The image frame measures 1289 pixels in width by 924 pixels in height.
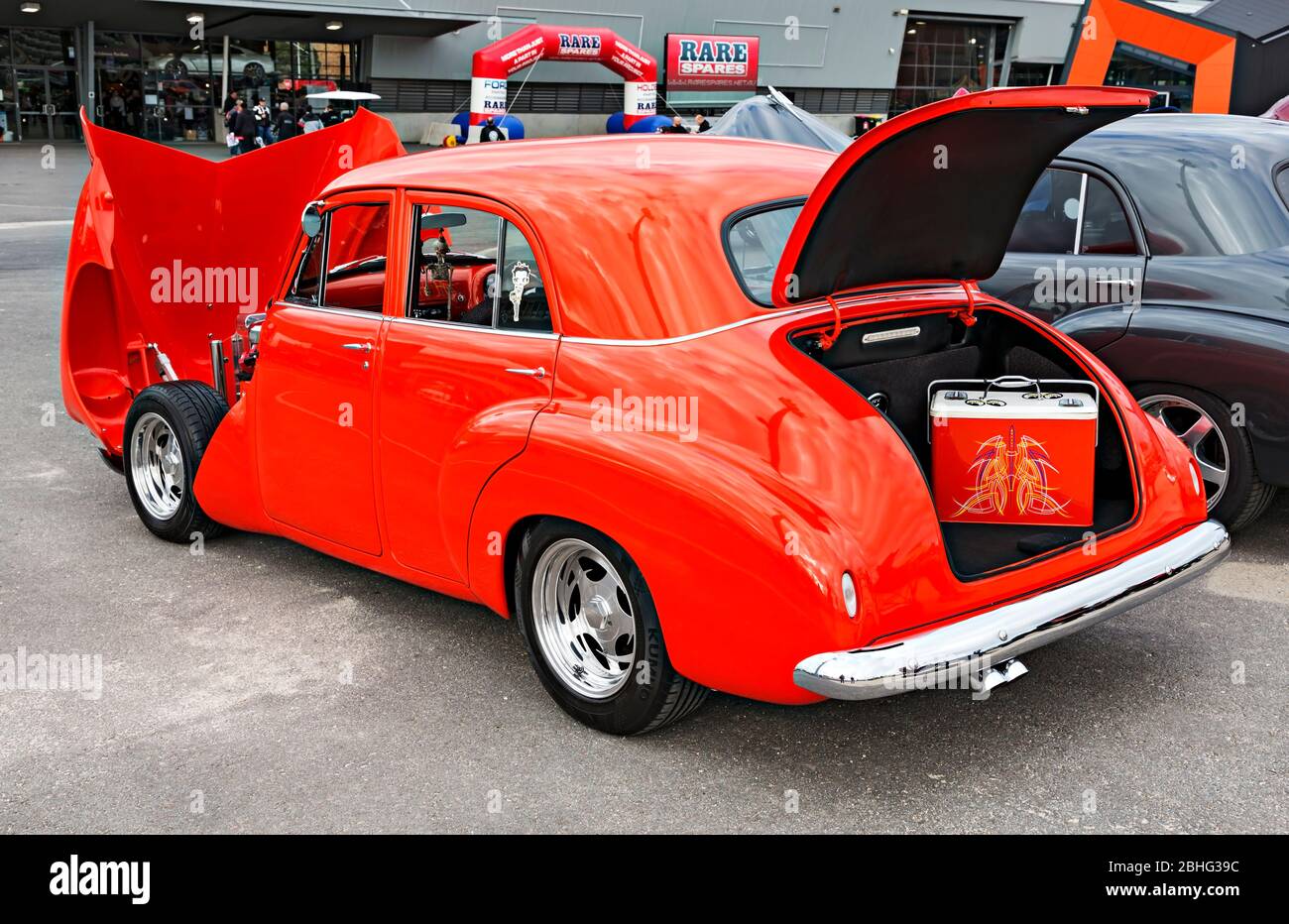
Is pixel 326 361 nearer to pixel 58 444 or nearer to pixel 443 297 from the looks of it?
pixel 443 297

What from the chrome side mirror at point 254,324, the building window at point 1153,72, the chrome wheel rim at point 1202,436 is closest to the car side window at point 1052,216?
the chrome wheel rim at point 1202,436

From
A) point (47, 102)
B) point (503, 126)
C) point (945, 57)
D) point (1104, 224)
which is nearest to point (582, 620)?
point (1104, 224)

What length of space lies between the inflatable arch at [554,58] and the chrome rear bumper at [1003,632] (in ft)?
89.0

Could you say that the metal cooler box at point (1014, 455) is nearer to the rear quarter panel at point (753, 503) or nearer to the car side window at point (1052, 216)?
the rear quarter panel at point (753, 503)

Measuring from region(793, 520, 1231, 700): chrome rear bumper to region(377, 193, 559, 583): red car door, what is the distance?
1317 millimetres

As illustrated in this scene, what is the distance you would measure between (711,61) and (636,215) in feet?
130

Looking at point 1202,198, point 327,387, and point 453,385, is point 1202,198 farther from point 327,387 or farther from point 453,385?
point 327,387

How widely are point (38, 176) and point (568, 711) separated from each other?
25392mm

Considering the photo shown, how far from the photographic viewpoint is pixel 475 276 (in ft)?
17.7

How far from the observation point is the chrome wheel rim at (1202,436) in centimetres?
570

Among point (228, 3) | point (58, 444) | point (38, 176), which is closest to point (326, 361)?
point (58, 444)

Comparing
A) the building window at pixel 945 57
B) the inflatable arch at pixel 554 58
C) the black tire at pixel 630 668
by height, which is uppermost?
the building window at pixel 945 57

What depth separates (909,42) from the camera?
50188mm
